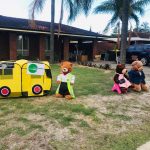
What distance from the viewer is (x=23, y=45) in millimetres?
24562

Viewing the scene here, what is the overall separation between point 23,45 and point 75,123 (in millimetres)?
19387

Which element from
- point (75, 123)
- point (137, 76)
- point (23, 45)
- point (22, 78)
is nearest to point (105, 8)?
point (23, 45)

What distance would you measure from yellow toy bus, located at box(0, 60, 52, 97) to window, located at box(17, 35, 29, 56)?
16022mm

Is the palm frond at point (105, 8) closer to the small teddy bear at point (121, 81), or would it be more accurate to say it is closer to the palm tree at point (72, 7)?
the palm tree at point (72, 7)

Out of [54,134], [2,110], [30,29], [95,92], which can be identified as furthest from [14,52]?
[54,134]

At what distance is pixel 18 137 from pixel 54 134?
650mm

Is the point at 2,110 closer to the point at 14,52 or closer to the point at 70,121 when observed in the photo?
the point at 70,121

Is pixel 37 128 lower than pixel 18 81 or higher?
lower

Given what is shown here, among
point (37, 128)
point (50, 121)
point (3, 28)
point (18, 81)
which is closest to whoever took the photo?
point (37, 128)

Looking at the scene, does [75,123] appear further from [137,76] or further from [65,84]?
[137,76]

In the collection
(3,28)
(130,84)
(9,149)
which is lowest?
(9,149)

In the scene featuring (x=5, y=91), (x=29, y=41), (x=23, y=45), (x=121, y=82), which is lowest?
(x=5, y=91)

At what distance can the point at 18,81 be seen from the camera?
8016 millimetres

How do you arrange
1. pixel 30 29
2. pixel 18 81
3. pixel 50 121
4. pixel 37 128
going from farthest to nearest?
pixel 30 29 → pixel 18 81 → pixel 50 121 → pixel 37 128
